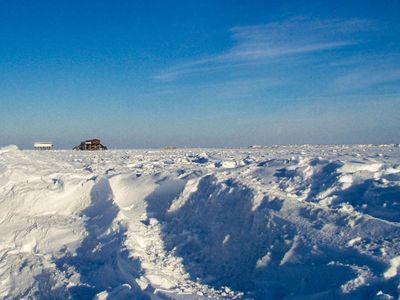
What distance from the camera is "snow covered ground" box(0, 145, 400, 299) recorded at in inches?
225

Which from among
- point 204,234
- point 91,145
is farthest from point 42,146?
point 204,234

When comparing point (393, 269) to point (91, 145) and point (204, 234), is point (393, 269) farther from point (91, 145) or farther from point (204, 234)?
point (91, 145)

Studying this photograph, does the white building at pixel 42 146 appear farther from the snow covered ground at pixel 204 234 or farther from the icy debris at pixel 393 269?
the icy debris at pixel 393 269

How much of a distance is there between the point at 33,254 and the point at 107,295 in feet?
11.0

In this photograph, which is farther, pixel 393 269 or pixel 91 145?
pixel 91 145

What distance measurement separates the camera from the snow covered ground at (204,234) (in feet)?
18.7

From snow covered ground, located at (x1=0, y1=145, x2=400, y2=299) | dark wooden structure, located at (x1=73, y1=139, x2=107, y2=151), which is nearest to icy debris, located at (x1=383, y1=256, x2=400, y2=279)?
snow covered ground, located at (x1=0, y1=145, x2=400, y2=299)

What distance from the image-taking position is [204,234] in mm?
8211

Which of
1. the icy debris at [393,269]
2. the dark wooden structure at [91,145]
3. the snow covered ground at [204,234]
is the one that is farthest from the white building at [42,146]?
the icy debris at [393,269]

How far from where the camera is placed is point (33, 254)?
344 inches

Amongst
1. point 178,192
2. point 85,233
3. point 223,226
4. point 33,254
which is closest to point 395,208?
point 223,226

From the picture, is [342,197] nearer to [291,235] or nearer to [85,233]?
[291,235]

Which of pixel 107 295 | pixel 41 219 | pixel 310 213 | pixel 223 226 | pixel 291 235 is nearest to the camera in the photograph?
pixel 107 295

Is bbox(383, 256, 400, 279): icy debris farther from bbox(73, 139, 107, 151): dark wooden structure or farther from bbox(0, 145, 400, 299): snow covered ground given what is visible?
bbox(73, 139, 107, 151): dark wooden structure
